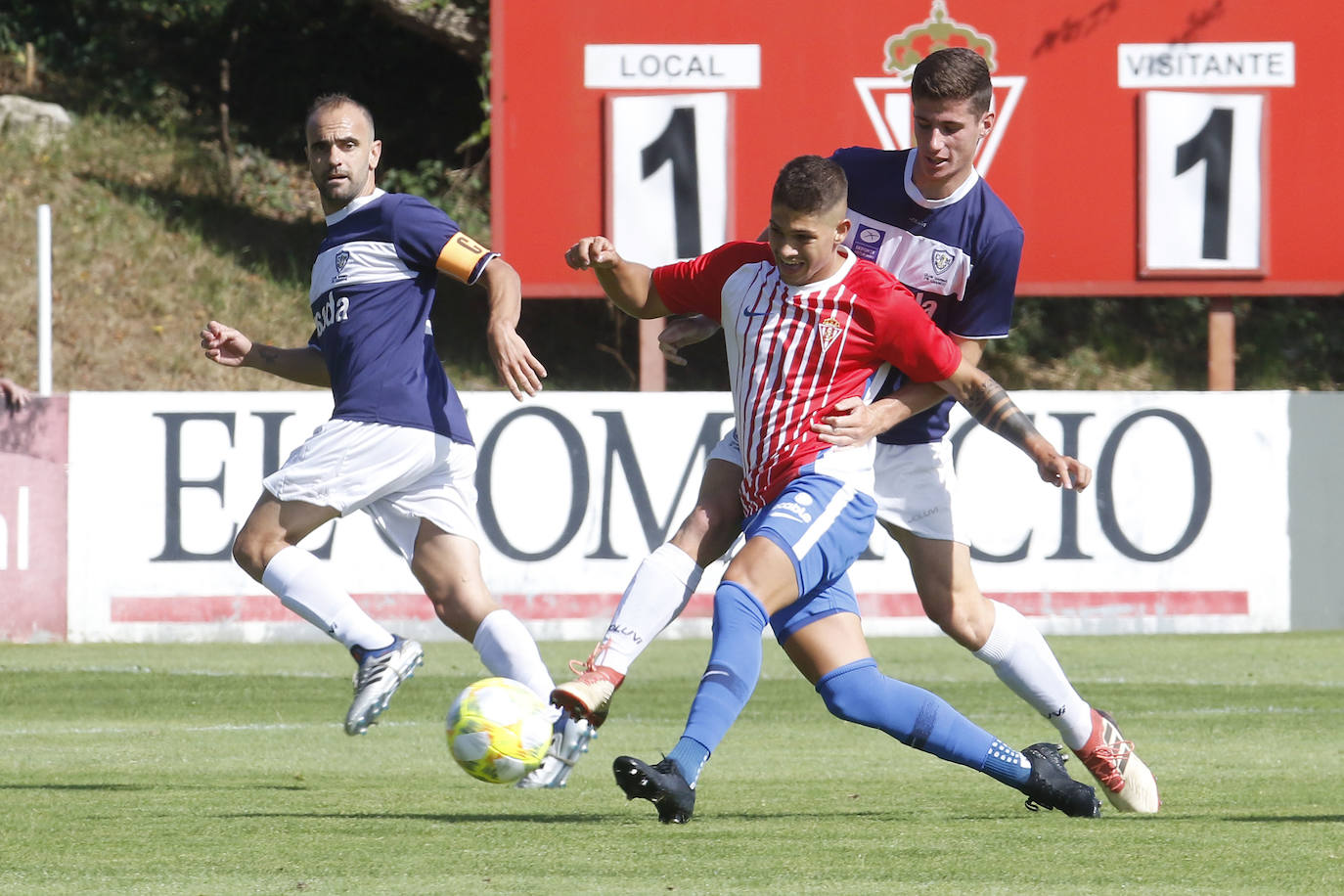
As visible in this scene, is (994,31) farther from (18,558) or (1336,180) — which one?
(18,558)

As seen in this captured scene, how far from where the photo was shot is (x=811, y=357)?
4770 millimetres

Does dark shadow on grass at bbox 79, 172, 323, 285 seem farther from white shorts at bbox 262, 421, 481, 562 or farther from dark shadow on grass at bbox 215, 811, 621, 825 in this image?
dark shadow on grass at bbox 215, 811, 621, 825

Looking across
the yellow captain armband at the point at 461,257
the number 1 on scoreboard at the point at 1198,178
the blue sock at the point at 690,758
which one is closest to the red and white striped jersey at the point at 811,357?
the blue sock at the point at 690,758

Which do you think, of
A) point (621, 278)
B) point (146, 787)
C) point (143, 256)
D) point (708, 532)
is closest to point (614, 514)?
point (146, 787)

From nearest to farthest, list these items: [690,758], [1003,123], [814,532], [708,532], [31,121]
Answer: [690,758] → [814,532] → [708,532] → [1003,123] → [31,121]

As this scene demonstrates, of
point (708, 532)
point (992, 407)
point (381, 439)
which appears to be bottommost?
point (708, 532)

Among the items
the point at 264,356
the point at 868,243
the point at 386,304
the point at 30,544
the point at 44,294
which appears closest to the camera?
the point at 868,243

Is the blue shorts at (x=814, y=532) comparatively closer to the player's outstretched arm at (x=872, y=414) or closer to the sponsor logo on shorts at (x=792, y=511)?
the sponsor logo on shorts at (x=792, y=511)

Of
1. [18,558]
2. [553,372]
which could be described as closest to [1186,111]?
[553,372]

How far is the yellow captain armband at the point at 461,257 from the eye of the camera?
5809 millimetres

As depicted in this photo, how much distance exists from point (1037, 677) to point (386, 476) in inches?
80.1

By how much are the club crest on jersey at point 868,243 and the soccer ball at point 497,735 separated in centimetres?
157

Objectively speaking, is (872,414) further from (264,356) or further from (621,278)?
(264,356)

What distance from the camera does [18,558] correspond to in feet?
36.0
